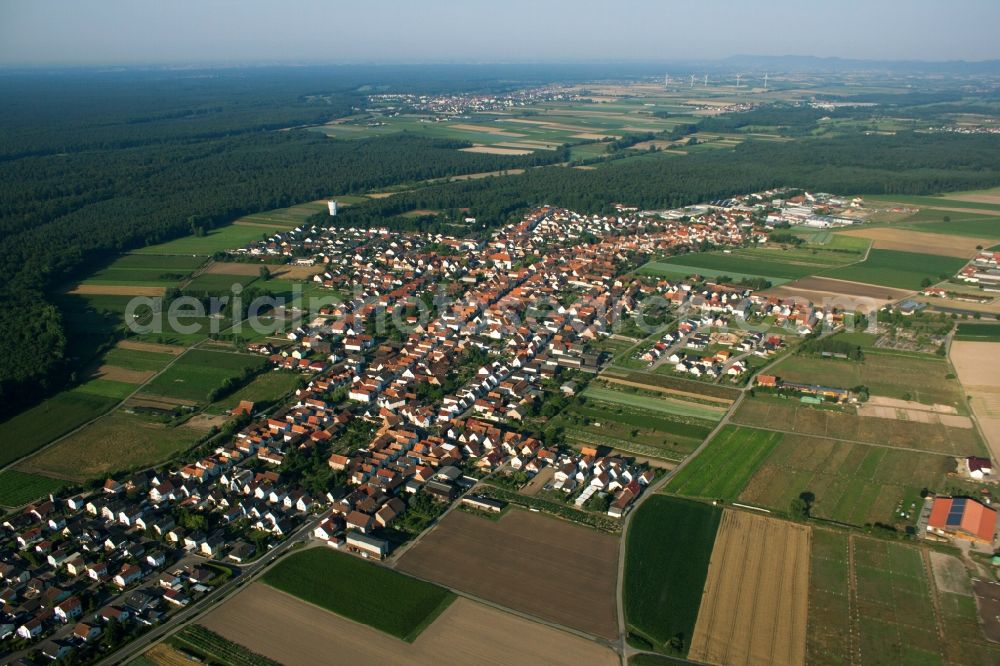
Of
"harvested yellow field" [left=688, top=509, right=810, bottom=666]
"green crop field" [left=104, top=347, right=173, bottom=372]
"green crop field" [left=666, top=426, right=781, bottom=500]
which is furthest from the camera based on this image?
Answer: "green crop field" [left=104, top=347, right=173, bottom=372]

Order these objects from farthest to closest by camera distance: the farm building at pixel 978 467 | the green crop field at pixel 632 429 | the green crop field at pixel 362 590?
the green crop field at pixel 632 429
the farm building at pixel 978 467
the green crop field at pixel 362 590

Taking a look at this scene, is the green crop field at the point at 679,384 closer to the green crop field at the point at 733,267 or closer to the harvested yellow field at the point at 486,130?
the green crop field at the point at 733,267

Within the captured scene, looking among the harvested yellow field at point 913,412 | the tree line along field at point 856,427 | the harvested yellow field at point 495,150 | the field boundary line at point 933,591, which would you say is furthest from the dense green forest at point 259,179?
the harvested yellow field at point 913,412

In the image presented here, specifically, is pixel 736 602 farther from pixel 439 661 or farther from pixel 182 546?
pixel 182 546

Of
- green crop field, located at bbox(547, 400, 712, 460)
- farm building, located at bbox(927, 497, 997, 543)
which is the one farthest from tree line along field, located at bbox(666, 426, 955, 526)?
green crop field, located at bbox(547, 400, 712, 460)

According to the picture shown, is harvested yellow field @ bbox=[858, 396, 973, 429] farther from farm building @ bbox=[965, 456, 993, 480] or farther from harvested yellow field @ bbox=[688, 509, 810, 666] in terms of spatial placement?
harvested yellow field @ bbox=[688, 509, 810, 666]

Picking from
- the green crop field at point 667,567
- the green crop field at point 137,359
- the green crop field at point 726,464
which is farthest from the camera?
the green crop field at point 137,359

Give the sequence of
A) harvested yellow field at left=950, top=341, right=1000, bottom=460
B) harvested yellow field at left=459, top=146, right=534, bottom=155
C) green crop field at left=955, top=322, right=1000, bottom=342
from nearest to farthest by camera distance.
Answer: harvested yellow field at left=950, top=341, right=1000, bottom=460
green crop field at left=955, top=322, right=1000, bottom=342
harvested yellow field at left=459, top=146, right=534, bottom=155
